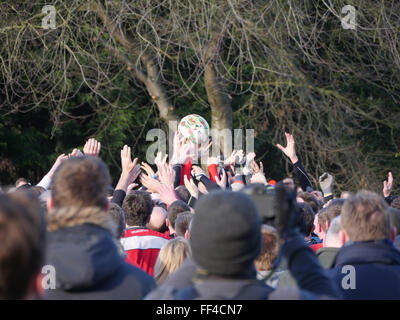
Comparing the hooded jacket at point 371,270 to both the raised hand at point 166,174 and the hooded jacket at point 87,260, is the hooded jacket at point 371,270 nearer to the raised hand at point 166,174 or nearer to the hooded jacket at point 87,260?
the hooded jacket at point 87,260

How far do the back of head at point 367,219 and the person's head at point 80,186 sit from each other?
1292mm

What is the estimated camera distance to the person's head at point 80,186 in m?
2.70

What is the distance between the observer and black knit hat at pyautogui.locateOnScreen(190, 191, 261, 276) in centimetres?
212

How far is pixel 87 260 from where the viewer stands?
8.07 feet

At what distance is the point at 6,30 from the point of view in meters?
11.0

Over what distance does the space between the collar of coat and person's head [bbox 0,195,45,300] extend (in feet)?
3.08

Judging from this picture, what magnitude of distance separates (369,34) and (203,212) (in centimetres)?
936

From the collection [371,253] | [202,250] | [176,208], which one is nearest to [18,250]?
[202,250]

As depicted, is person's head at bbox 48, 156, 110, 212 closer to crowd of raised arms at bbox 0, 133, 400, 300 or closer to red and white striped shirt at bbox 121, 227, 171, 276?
crowd of raised arms at bbox 0, 133, 400, 300

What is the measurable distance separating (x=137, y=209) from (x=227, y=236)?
8.97ft
